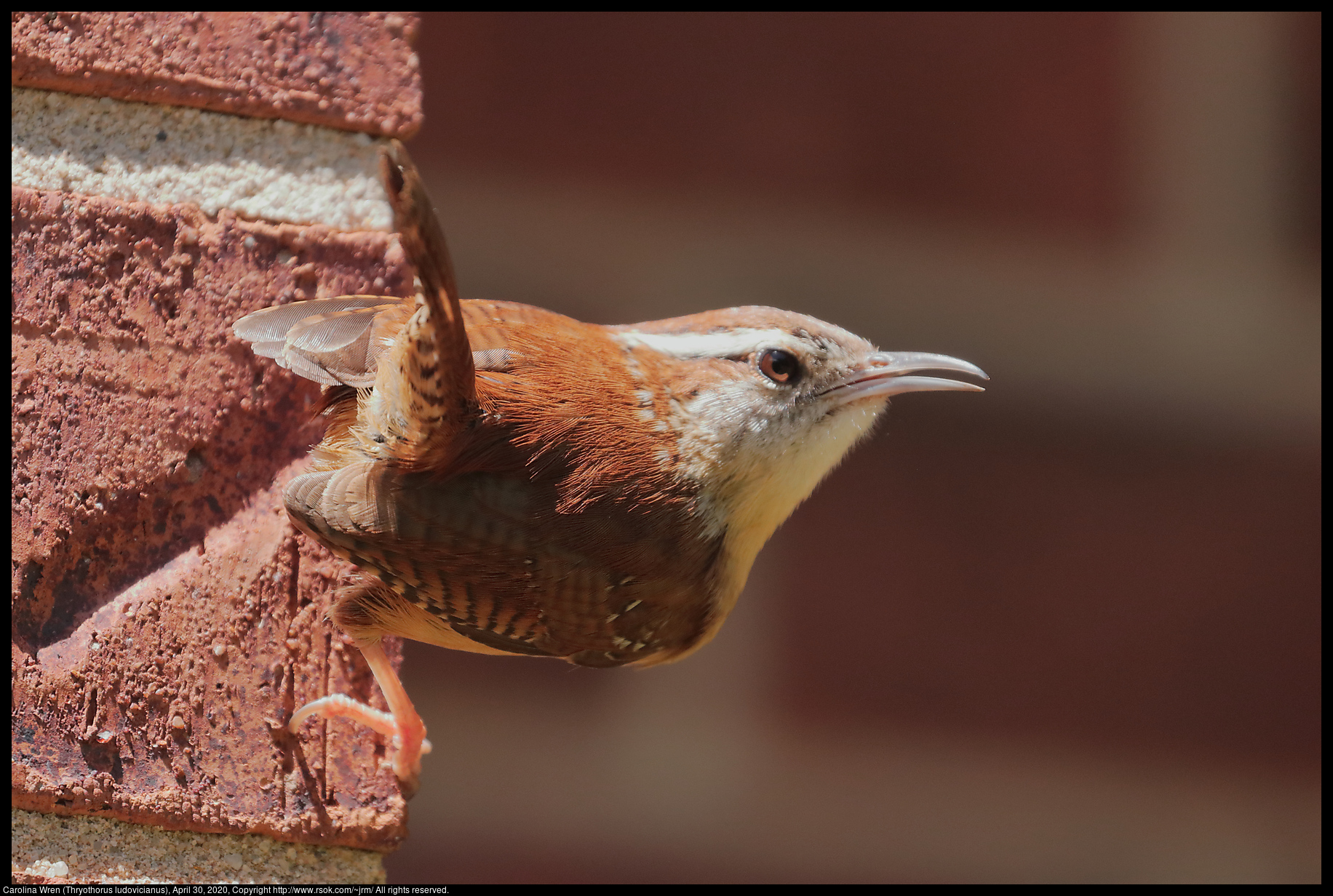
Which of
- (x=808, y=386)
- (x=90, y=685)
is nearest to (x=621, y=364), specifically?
(x=808, y=386)

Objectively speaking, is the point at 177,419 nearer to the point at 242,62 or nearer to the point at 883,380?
the point at 242,62

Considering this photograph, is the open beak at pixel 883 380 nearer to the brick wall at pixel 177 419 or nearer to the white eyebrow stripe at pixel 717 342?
the white eyebrow stripe at pixel 717 342

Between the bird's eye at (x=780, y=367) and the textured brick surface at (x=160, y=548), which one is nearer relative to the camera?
the textured brick surface at (x=160, y=548)

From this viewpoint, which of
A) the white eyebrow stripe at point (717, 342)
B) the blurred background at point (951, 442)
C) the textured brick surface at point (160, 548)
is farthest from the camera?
the blurred background at point (951, 442)

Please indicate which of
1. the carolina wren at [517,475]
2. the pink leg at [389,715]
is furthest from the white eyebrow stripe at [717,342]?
the pink leg at [389,715]

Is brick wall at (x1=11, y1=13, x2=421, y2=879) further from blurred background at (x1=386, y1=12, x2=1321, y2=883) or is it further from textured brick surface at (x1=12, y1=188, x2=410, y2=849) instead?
blurred background at (x1=386, y1=12, x2=1321, y2=883)

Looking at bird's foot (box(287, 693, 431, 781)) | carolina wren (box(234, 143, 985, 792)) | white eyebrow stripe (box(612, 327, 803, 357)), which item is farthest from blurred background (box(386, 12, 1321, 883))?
bird's foot (box(287, 693, 431, 781))

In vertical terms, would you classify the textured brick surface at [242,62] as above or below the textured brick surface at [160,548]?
above

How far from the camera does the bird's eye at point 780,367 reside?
1778 mm

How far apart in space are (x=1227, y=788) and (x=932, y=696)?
3.22 feet

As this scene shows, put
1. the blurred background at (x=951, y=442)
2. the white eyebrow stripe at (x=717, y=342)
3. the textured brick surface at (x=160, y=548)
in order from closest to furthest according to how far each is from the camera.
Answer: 1. the textured brick surface at (x=160, y=548)
2. the white eyebrow stripe at (x=717, y=342)
3. the blurred background at (x=951, y=442)

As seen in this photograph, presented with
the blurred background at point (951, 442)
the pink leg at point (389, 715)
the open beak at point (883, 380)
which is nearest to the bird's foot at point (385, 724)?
the pink leg at point (389, 715)

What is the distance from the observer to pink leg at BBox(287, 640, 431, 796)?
1.41m

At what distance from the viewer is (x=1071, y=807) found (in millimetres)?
3354
